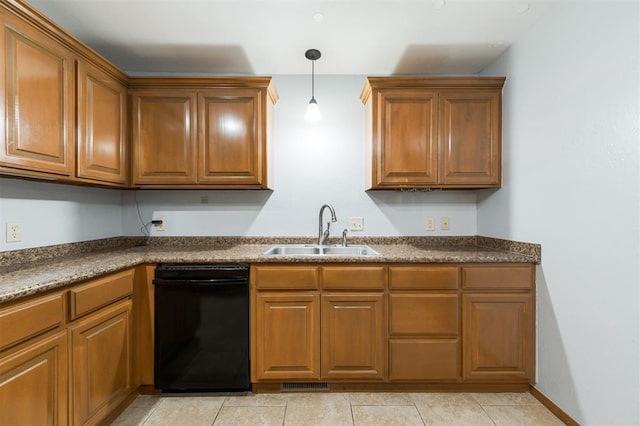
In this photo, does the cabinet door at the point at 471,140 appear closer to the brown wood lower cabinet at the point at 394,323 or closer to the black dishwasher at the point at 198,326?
the brown wood lower cabinet at the point at 394,323

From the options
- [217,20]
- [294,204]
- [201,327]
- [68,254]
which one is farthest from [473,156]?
[68,254]

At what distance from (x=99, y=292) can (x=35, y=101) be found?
39.7 inches

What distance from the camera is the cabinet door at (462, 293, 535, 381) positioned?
1.96m

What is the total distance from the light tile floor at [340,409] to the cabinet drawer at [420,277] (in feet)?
2.34

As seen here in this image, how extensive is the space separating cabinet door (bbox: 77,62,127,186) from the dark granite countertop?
1.79 feet

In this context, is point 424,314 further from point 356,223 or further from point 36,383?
point 36,383

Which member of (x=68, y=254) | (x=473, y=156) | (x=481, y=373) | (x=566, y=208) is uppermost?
(x=473, y=156)

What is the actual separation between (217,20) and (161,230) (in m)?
1.69

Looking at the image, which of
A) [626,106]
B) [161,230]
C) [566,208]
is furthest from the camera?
[161,230]

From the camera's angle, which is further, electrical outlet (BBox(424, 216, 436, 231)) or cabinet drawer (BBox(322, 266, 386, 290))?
electrical outlet (BBox(424, 216, 436, 231))

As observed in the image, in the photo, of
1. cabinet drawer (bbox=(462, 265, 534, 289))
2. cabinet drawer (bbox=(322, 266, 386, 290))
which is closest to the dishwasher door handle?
cabinet drawer (bbox=(322, 266, 386, 290))

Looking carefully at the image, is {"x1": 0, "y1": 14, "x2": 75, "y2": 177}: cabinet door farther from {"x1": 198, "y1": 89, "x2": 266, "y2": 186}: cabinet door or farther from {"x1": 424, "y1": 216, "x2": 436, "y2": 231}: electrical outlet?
{"x1": 424, "y1": 216, "x2": 436, "y2": 231}: electrical outlet

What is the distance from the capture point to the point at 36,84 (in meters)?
1.51

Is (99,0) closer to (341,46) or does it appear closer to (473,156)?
(341,46)
